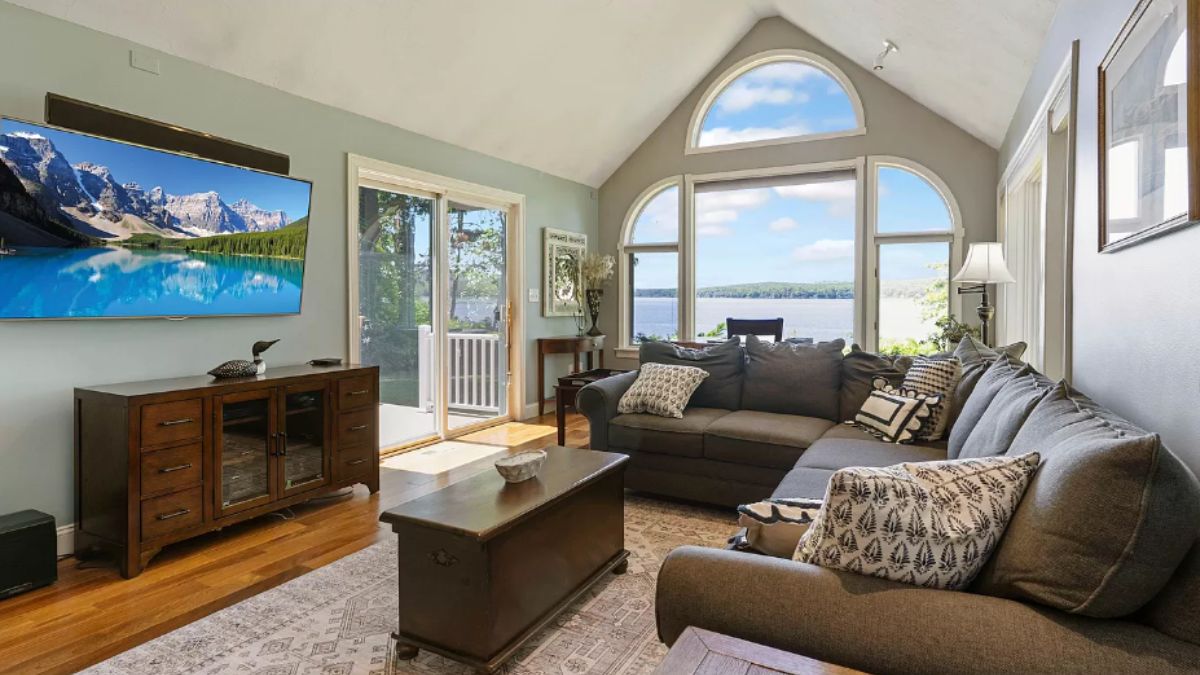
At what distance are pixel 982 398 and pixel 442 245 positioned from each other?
4022mm

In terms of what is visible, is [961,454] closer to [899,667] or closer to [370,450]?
[899,667]

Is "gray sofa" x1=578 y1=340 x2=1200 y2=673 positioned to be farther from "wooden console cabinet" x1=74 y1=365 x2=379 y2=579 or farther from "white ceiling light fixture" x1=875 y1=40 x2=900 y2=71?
"white ceiling light fixture" x1=875 y1=40 x2=900 y2=71

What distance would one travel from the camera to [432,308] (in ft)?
17.2

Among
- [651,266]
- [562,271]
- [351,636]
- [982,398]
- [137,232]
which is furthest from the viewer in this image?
[651,266]

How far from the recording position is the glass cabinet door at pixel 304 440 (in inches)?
135

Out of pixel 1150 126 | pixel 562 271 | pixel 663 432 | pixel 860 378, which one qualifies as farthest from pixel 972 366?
pixel 562 271

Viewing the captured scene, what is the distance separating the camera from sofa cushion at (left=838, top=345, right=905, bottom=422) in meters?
3.72

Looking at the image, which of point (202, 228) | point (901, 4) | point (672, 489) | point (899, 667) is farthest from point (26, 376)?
point (901, 4)

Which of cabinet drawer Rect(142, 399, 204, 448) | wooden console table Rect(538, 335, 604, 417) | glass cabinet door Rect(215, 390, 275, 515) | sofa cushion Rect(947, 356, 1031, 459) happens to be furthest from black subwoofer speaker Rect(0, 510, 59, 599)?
wooden console table Rect(538, 335, 604, 417)

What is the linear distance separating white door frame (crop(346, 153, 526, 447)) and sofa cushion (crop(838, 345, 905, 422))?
310 centimetres

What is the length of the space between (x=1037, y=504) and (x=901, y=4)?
3.82 m

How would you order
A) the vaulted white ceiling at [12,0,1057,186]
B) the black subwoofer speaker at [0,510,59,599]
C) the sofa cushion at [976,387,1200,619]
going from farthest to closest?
the vaulted white ceiling at [12,0,1057,186] < the black subwoofer speaker at [0,510,59,599] < the sofa cushion at [976,387,1200,619]

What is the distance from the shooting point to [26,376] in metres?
2.84

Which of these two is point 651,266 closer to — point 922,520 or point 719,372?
point 719,372
